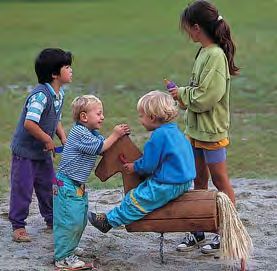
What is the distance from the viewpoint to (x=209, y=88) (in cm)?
481

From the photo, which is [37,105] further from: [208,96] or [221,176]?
[221,176]

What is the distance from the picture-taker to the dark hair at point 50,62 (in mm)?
5035

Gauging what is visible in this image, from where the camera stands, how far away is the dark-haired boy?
501 cm

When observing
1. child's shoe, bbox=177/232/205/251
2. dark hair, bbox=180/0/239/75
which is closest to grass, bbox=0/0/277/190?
child's shoe, bbox=177/232/205/251

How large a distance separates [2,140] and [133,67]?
5739 millimetres

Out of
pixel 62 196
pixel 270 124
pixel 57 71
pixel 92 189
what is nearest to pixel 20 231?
pixel 62 196

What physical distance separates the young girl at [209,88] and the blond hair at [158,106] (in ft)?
0.86

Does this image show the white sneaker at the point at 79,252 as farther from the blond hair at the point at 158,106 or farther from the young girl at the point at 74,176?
the blond hair at the point at 158,106

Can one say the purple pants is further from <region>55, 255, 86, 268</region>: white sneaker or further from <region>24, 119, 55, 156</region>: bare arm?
<region>55, 255, 86, 268</region>: white sneaker

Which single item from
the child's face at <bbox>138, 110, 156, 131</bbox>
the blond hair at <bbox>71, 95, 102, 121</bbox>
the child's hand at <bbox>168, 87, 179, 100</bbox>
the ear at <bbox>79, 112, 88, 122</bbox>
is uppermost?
the child's hand at <bbox>168, 87, 179, 100</bbox>

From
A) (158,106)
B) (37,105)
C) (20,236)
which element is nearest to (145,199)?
(158,106)

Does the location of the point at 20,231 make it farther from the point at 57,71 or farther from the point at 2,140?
the point at 2,140

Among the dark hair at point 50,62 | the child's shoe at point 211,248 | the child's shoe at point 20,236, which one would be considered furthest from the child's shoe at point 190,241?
the dark hair at point 50,62

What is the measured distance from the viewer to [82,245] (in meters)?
5.21
